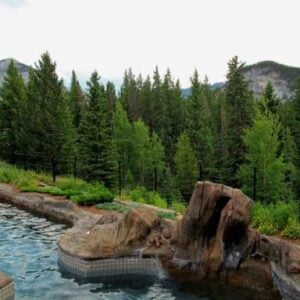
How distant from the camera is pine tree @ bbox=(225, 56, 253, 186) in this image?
36.1 m

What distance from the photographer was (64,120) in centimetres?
2850

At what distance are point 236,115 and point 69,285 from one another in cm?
2894

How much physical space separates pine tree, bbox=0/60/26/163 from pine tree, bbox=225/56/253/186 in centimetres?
1607

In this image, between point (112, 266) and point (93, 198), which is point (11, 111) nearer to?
point (93, 198)

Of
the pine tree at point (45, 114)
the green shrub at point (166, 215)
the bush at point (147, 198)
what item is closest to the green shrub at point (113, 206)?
the bush at point (147, 198)

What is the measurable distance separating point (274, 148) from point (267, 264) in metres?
24.0

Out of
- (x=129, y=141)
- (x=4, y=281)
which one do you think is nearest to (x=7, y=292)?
(x=4, y=281)

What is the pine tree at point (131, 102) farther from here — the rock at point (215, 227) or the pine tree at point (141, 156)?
the rock at point (215, 227)

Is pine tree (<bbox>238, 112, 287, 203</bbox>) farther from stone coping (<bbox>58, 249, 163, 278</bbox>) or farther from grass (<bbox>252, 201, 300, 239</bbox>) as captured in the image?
stone coping (<bbox>58, 249, 163, 278</bbox>)

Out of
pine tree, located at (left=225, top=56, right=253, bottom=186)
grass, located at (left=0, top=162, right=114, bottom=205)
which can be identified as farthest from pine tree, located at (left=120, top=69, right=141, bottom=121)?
grass, located at (left=0, top=162, right=114, bottom=205)

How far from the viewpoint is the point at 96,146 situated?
Result: 30.1 metres

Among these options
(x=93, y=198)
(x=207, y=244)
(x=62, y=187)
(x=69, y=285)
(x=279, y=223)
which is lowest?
(x=69, y=285)

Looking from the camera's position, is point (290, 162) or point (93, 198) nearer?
Result: point (93, 198)

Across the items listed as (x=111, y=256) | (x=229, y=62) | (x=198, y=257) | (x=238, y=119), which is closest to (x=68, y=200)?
(x=111, y=256)
